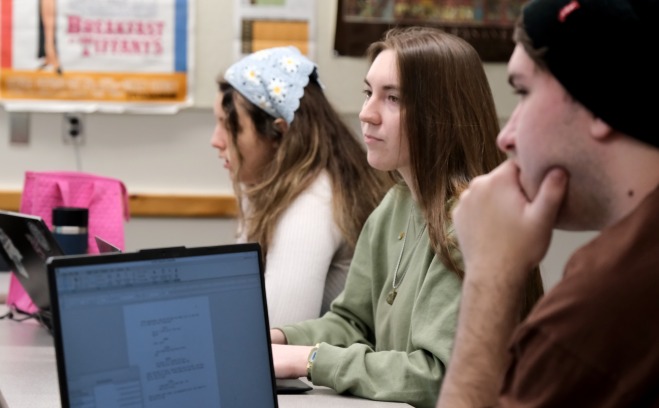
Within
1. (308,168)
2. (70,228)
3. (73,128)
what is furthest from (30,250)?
(73,128)

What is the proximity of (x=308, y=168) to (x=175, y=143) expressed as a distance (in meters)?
1.10

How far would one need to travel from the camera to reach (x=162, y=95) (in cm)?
324

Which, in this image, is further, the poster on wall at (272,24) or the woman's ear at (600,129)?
the poster on wall at (272,24)

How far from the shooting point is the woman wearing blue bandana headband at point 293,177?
7.00 feet

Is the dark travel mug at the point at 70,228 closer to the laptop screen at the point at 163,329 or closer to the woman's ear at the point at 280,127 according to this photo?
the woman's ear at the point at 280,127

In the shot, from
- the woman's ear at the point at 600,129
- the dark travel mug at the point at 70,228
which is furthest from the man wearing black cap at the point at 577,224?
the dark travel mug at the point at 70,228

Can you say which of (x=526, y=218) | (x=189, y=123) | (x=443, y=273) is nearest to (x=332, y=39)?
(x=189, y=123)

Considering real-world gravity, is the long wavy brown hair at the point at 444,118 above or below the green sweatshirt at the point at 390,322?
above

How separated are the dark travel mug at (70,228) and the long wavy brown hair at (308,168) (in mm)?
388

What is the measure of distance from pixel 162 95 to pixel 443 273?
1.90 metres

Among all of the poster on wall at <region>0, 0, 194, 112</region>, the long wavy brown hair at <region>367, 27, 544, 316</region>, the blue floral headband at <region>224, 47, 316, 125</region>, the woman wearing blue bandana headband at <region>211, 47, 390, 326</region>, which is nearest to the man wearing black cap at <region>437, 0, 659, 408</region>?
the long wavy brown hair at <region>367, 27, 544, 316</region>

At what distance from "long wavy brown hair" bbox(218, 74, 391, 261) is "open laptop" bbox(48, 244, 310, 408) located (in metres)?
1.00

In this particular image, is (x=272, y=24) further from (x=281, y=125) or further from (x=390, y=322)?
(x=390, y=322)

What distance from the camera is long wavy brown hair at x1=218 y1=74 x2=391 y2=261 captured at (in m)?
2.23
